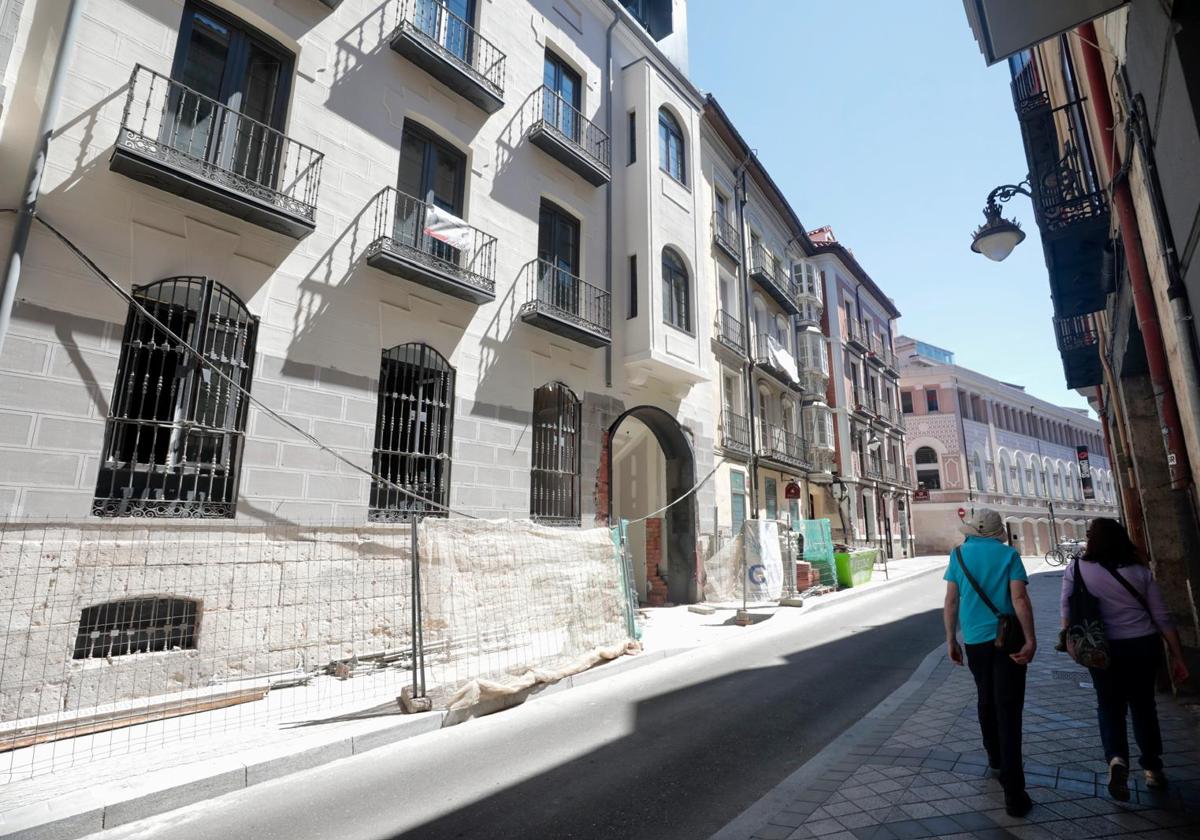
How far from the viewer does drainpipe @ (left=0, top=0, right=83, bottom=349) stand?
5676mm

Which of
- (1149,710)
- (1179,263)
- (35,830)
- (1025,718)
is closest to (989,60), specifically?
(1179,263)

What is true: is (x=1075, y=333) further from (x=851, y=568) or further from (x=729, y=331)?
(x=851, y=568)

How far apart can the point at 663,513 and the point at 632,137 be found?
951 cm

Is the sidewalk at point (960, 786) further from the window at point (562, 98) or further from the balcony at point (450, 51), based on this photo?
the window at point (562, 98)

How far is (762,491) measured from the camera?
20.2 meters

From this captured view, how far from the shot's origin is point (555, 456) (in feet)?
38.3

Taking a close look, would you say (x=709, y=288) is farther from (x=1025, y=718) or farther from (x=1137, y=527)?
(x=1025, y=718)

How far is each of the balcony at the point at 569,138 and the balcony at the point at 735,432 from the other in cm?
792

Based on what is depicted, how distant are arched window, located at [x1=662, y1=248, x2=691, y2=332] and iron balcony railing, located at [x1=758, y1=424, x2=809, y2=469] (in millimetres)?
6817

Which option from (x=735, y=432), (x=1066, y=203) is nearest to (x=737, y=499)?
(x=735, y=432)

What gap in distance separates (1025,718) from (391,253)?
9.09 metres

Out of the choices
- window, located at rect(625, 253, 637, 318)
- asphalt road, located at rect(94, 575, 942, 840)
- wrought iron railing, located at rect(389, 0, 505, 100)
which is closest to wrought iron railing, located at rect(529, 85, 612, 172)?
wrought iron railing, located at rect(389, 0, 505, 100)

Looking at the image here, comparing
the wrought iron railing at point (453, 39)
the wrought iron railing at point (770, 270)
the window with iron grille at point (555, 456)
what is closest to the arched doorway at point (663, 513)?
the window with iron grille at point (555, 456)

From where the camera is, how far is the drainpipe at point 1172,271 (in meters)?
3.76
